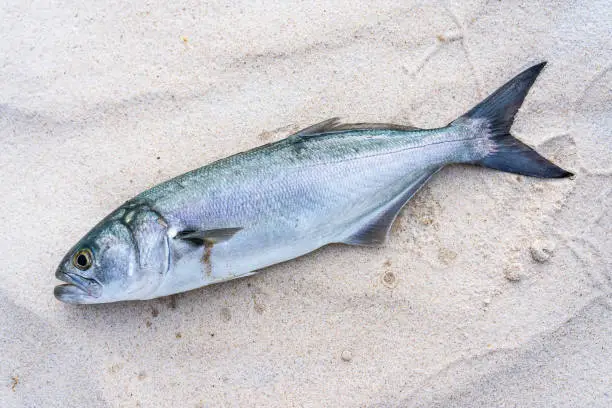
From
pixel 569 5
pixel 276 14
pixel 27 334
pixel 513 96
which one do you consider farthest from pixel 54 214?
pixel 569 5

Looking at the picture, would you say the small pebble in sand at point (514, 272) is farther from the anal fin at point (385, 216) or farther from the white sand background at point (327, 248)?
the anal fin at point (385, 216)

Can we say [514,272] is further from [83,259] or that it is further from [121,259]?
[83,259]

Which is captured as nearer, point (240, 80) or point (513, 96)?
point (513, 96)

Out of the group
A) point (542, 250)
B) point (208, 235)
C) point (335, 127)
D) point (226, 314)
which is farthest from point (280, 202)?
point (542, 250)

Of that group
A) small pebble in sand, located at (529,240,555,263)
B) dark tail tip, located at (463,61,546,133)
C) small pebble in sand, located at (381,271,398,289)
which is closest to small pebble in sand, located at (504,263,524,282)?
small pebble in sand, located at (529,240,555,263)

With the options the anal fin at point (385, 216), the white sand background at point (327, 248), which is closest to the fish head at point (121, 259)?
the white sand background at point (327, 248)

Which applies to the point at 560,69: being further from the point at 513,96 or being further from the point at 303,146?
the point at 303,146
